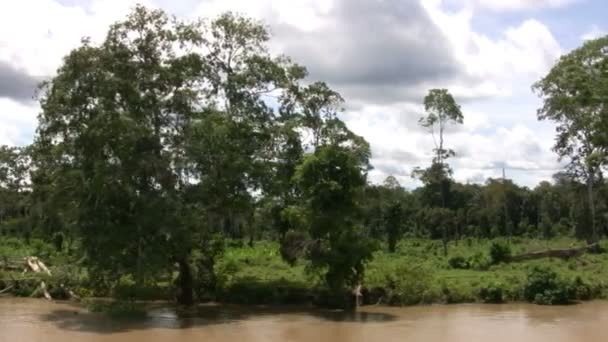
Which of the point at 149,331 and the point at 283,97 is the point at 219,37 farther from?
the point at 149,331

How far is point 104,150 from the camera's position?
887 inches

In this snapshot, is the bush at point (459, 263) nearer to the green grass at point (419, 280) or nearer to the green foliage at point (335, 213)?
the green grass at point (419, 280)

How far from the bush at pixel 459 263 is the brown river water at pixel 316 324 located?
740 cm

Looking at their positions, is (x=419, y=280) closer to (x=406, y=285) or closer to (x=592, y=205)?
(x=406, y=285)

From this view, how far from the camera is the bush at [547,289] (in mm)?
24516

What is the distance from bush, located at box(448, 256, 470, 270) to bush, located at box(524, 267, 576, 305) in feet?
21.7

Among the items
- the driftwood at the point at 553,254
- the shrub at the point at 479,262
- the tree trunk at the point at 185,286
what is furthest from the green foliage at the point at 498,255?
the tree trunk at the point at 185,286

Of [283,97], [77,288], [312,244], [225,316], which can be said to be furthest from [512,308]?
[77,288]

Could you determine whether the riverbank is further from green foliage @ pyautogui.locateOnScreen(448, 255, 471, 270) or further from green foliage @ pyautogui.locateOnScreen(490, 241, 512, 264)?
green foliage @ pyautogui.locateOnScreen(490, 241, 512, 264)

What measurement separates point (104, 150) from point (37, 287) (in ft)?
25.4

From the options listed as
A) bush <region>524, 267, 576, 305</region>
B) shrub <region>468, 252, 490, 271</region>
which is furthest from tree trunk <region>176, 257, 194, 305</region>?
shrub <region>468, 252, 490, 271</region>

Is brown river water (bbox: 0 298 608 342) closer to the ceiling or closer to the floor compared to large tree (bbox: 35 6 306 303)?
closer to the floor

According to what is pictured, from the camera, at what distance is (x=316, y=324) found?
20812 millimetres

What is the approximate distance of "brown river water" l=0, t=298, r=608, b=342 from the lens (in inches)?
730
